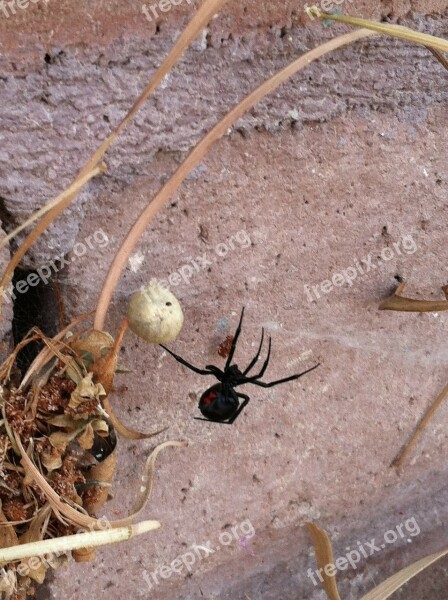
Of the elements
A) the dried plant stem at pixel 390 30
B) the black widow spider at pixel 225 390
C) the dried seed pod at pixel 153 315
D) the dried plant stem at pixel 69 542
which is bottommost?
the dried plant stem at pixel 69 542

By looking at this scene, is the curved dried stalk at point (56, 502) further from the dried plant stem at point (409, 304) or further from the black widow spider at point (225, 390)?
the dried plant stem at point (409, 304)

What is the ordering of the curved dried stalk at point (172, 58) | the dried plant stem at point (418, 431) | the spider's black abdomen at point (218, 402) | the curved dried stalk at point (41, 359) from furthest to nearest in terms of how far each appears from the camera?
1. the dried plant stem at point (418, 431)
2. the spider's black abdomen at point (218, 402)
3. the curved dried stalk at point (41, 359)
4. the curved dried stalk at point (172, 58)

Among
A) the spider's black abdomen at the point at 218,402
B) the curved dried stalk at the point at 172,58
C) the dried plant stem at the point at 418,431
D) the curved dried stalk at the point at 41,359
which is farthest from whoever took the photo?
the dried plant stem at the point at 418,431

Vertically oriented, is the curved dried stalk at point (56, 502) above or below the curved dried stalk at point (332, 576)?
below

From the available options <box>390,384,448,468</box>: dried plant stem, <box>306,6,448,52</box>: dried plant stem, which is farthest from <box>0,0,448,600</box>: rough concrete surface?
<box>306,6,448,52</box>: dried plant stem

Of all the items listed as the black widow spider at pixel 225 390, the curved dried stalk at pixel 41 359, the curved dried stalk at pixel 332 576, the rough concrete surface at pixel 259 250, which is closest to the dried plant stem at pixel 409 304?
the rough concrete surface at pixel 259 250

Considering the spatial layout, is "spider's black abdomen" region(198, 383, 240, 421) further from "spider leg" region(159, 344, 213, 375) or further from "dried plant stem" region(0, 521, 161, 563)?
"dried plant stem" region(0, 521, 161, 563)

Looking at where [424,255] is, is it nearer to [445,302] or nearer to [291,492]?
[445,302]

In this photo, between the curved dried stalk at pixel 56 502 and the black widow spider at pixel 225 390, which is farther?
the black widow spider at pixel 225 390

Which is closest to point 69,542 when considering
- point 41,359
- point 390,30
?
point 41,359
